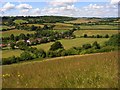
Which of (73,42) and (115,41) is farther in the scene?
(73,42)

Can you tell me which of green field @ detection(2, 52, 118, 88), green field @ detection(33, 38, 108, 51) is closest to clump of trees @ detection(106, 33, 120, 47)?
green field @ detection(33, 38, 108, 51)

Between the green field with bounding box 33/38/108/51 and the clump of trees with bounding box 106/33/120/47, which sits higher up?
the clump of trees with bounding box 106/33/120/47

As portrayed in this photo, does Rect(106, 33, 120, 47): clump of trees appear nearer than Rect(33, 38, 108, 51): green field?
Yes

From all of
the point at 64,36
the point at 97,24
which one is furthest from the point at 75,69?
the point at 97,24

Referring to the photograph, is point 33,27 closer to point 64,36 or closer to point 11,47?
point 64,36

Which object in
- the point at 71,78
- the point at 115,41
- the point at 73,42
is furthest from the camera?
the point at 73,42

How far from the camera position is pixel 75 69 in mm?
6172

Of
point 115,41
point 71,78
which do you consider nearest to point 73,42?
point 115,41

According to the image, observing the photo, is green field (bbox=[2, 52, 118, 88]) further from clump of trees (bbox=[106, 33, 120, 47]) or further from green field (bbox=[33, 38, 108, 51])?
green field (bbox=[33, 38, 108, 51])

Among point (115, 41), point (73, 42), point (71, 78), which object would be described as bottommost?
point (73, 42)

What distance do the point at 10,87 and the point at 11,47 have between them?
5081 cm

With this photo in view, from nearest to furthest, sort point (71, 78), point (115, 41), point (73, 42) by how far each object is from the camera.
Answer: point (71, 78) < point (115, 41) < point (73, 42)

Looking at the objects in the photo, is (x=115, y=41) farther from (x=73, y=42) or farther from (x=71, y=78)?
(x=71, y=78)

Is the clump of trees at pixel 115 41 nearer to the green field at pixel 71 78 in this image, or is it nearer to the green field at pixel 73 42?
the green field at pixel 73 42
